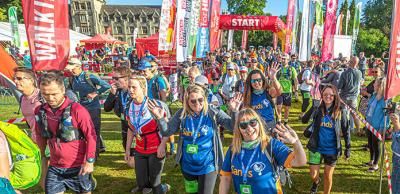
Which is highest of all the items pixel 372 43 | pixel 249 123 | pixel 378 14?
pixel 378 14

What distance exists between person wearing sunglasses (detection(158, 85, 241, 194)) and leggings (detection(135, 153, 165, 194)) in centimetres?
55

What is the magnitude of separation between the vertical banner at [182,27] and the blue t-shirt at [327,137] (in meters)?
5.24

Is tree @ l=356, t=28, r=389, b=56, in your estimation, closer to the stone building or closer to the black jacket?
the black jacket

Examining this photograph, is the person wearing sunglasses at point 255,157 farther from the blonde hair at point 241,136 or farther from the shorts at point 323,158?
the shorts at point 323,158

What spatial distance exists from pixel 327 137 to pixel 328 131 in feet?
0.28

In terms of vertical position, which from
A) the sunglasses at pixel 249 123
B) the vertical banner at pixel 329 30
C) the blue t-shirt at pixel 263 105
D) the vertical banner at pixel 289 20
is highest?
the vertical banner at pixel 289 20

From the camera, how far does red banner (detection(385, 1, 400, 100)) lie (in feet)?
12.1

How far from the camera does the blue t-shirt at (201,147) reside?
3.43m

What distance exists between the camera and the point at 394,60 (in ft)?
12.5

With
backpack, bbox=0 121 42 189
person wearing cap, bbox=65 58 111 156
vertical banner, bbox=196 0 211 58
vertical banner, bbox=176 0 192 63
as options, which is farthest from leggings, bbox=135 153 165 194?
vertical banner, bbox=196 0 211 58

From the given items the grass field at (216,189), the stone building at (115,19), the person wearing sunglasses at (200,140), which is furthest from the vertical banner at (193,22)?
the stone building at (115,19)

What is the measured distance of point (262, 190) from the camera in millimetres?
2615

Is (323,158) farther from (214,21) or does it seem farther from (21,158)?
(214,21)

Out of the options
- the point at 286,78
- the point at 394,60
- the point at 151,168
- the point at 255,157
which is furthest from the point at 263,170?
the point at 286,78
